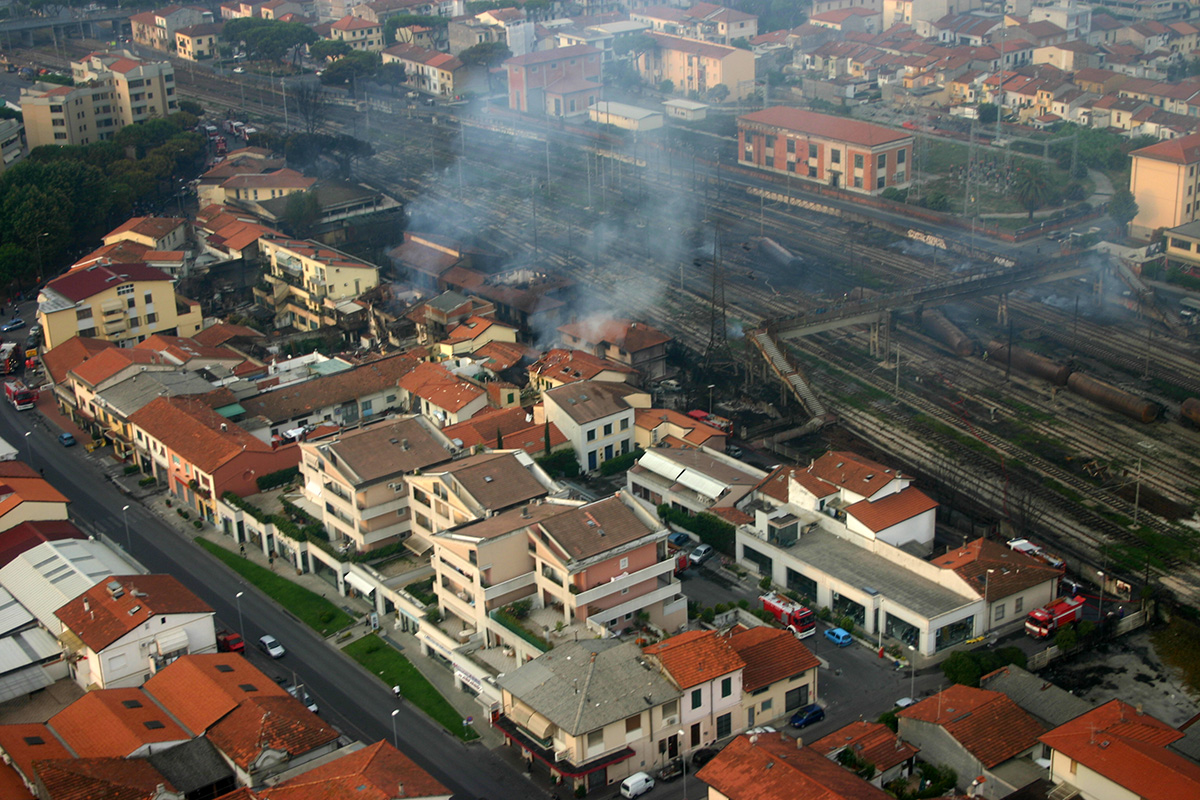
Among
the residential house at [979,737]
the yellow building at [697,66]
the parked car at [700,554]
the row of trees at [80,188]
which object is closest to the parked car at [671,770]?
the residential house at [979,737]

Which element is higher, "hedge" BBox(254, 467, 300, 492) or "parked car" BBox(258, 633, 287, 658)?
"hedge" BBox(254, 467, 300, 492)

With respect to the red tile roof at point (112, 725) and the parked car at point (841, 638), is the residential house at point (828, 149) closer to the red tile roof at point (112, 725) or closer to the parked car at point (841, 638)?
the parked car at point (841, 638)

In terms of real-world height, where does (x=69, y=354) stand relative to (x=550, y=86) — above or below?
below

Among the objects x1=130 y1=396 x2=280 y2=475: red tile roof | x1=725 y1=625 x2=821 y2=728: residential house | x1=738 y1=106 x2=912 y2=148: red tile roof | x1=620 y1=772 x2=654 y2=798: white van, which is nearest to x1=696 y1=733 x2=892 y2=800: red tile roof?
x1=620 y1=772 x2=654 y2=798: white van

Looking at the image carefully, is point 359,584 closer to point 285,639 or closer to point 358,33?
point 285,639

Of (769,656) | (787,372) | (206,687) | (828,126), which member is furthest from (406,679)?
(828,126)

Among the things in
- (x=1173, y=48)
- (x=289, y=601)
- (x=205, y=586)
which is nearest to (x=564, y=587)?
(x=289, y=601)

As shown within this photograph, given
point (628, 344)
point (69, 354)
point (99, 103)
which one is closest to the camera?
point (628, 344)

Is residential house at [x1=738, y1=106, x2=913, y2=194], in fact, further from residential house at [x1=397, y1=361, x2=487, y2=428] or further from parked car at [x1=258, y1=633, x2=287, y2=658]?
parked car at [x1=258, y1=633, x2=287, y2=658]
